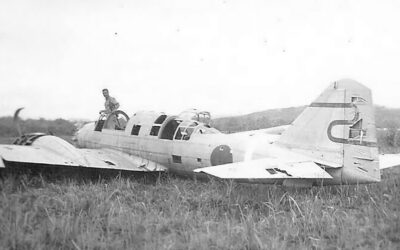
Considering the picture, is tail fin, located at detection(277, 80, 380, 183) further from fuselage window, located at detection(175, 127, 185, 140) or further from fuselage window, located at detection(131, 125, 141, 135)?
fuselage window, located at detection(131, 125, 141, 135)

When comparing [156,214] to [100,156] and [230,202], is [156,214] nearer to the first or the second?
[230,202]

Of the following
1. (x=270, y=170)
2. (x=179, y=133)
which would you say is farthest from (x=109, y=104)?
(x=270, y=170)

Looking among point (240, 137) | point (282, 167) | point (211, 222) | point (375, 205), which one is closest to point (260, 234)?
point (211, 222)

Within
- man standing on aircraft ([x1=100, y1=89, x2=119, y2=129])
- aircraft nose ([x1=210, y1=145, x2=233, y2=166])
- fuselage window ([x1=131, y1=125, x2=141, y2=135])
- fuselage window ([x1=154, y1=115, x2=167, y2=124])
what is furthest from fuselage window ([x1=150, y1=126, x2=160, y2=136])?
man standing on aircraft ([x1=100, y1=89, x2=119, y2=129])

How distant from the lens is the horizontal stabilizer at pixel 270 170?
6211 mm

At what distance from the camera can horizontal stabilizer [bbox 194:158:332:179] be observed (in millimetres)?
6211

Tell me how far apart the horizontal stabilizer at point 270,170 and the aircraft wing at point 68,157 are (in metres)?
3.62

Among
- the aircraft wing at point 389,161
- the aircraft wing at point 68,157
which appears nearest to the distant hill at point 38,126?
the aircraft wing at point 68,157

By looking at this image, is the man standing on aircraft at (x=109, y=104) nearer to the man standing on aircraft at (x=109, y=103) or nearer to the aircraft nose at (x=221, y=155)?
the man standing on aircraft at (x=109, y=103)

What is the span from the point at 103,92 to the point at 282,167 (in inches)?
286

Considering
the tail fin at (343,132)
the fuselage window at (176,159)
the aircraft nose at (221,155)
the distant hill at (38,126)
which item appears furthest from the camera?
the fuselage window at (176,159)

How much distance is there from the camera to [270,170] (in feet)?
21.8

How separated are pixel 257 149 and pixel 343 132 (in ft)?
5.74

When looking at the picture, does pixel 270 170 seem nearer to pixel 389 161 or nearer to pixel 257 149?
pixel 257 149
